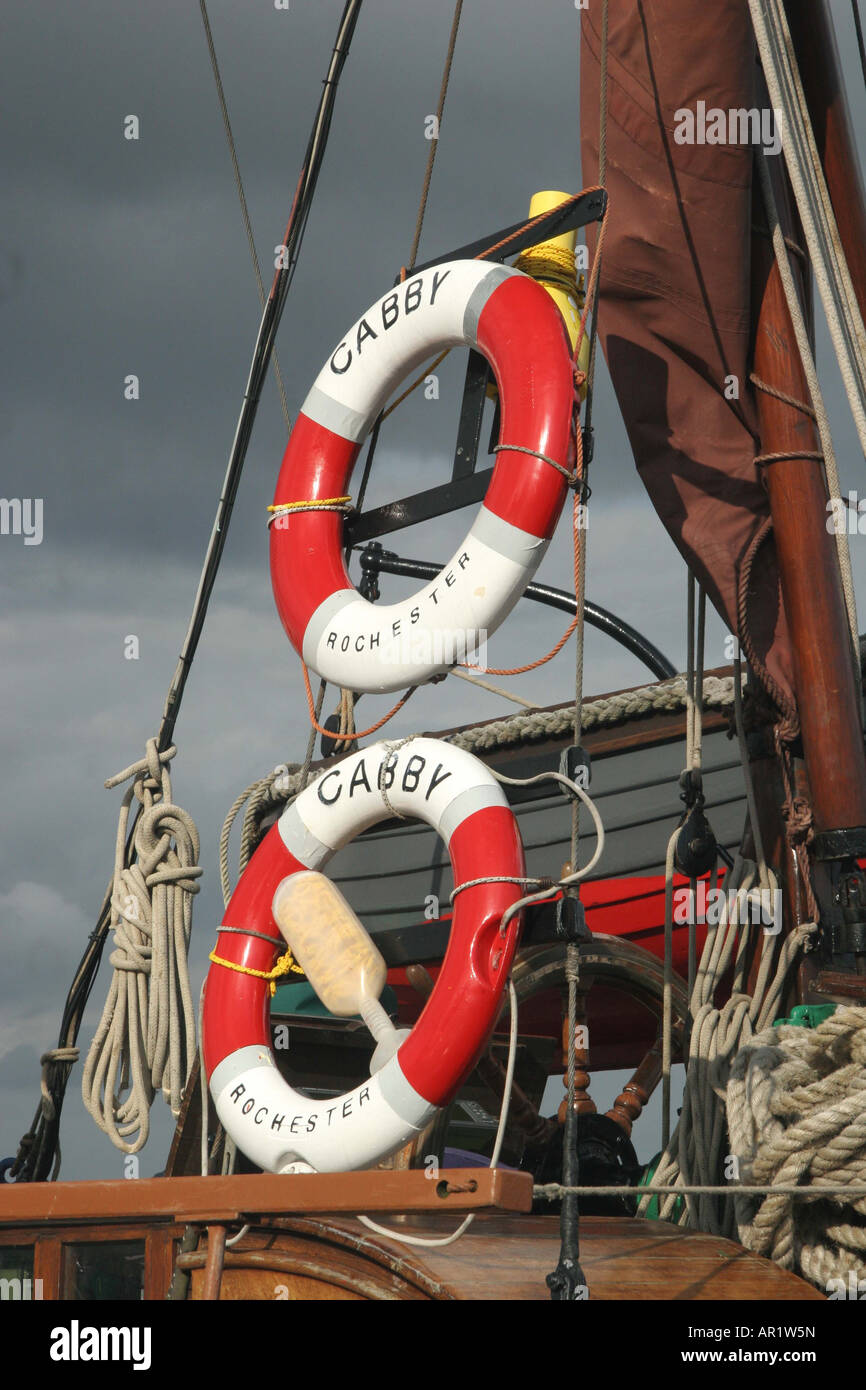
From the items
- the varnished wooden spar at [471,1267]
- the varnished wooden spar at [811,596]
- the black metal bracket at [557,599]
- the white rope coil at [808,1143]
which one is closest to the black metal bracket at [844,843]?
the varnished wooden spar at [811,596]

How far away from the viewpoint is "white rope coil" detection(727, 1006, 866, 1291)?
2.79m

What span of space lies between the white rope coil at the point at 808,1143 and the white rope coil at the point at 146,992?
1.69 m

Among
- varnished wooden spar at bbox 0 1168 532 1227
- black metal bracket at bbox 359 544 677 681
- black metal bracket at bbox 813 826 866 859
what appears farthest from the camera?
black metal bracket at bbox 359 544 677 681

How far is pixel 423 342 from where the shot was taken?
348cm

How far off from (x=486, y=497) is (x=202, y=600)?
189cm

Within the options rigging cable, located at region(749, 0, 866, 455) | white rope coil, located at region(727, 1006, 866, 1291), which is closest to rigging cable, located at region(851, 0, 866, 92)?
rigging cable, located at region(749, 0, 866, 455)

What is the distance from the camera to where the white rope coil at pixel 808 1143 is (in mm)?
2795

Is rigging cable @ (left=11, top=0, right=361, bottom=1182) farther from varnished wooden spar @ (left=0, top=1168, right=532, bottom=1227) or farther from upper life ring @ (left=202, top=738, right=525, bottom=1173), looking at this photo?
varnished wooden spar @ (left=0, top=1168, right=532, bottom=1227)

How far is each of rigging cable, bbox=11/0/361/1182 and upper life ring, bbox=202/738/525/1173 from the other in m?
1.35

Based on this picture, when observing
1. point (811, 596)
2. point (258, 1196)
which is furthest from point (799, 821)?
point (258, 1196)

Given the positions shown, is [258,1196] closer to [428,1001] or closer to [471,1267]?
[471,1267]

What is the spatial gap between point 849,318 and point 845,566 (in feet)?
1.97
